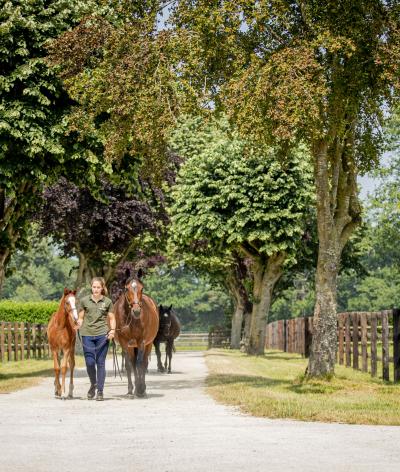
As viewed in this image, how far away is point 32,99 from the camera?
21.9m

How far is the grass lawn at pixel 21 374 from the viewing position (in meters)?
21.1

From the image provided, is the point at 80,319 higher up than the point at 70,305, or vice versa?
the point at 70,305

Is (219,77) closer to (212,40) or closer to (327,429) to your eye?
(212,40)

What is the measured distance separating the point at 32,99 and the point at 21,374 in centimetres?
899

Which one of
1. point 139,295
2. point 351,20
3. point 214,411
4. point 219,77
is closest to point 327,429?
point 214,411

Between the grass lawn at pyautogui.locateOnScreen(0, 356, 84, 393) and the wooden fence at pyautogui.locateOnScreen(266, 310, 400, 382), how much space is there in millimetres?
8398

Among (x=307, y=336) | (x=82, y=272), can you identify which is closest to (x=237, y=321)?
(x=307, y=336)

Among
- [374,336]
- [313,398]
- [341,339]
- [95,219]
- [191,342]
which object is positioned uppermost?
[95,219]

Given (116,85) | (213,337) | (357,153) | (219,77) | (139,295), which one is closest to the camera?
(139,295)

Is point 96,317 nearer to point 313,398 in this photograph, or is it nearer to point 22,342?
point 313,398

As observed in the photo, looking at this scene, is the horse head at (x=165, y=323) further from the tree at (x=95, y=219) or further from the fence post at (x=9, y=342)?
the fence post at (x=9, y=342)

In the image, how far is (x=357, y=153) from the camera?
76.2 ft

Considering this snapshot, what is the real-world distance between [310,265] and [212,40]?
28900 mm

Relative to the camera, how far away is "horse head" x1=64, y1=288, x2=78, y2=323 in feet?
57.1
